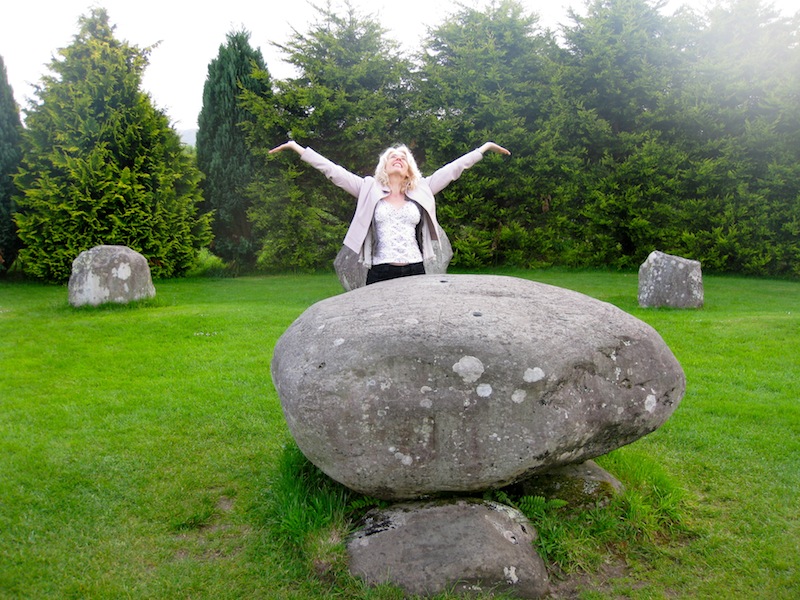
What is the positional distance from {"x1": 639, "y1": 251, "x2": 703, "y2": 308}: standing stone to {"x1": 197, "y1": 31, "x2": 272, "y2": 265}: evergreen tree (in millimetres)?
11355

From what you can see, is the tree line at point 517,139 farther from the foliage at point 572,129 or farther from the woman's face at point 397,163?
the woman's face at point 397,163

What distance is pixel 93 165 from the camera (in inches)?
615

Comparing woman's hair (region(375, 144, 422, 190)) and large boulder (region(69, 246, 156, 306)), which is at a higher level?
woman's hair (region(375, 144, 422, 190))

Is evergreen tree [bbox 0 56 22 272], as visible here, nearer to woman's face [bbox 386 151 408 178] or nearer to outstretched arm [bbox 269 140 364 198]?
outstretched arm [bbox 269 140 364 198]

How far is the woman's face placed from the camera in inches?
211

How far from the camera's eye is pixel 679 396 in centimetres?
409

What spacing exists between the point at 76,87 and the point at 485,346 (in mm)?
15803

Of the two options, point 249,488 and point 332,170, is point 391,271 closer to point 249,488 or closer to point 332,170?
point 332,170

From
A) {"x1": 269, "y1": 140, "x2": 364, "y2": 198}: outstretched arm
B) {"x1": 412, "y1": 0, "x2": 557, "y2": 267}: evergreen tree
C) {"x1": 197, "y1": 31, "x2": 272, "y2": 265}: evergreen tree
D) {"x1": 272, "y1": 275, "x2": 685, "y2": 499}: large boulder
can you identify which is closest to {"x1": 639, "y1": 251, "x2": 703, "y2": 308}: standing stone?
{"x1": 412, "y1": 0, "x2": 557, "y2": 267}: evergreen tree

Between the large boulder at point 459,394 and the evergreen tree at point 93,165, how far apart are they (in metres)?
13.7

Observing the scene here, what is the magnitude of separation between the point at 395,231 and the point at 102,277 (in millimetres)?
8170

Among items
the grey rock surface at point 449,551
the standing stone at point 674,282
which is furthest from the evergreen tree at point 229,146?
the grey rock surface at point 449,551

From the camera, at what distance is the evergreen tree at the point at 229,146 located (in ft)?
60.5

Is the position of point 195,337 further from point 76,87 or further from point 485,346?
point 76,87
